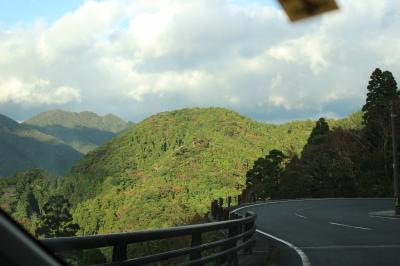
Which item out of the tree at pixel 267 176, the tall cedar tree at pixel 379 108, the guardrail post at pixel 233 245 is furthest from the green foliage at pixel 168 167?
the guardrail post at pixel 233 245

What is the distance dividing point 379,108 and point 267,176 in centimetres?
1599

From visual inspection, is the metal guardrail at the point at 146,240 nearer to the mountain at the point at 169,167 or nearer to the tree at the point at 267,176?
the mountain at the point at 169,167

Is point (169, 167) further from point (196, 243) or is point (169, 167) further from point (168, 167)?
point (196, 243)

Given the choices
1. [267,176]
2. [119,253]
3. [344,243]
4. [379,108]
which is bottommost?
[344,243]

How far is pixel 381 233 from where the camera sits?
1908 centimetres

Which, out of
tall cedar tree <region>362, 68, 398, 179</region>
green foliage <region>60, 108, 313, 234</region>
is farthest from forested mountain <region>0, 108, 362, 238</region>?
tall cedar tree <region>362, 68, 398, 179</region>

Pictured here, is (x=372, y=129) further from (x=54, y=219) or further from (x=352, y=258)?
(x=352, y=258)

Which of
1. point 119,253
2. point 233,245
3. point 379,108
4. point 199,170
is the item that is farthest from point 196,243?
point 199,170

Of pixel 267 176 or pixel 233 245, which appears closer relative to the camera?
pixel 233 245

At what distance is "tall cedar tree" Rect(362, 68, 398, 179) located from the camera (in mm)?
66750

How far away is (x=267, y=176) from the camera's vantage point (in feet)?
237

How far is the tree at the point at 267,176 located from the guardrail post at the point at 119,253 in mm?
62190

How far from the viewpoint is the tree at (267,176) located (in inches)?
2707

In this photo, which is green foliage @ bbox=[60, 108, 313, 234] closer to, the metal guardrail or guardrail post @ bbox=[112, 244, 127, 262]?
the metal guardrail
